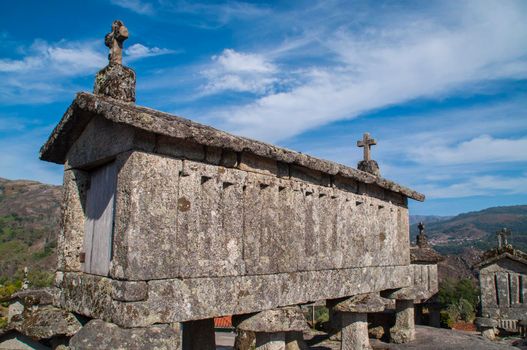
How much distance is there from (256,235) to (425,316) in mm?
9244

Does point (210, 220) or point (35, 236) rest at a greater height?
point (210, 220)

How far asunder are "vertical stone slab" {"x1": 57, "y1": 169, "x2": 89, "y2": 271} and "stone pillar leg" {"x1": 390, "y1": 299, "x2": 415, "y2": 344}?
6.50m

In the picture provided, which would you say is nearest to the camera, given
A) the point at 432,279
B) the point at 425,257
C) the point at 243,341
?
the point at 243,341

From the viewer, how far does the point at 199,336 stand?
7.26m

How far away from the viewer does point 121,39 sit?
5238 millimetres

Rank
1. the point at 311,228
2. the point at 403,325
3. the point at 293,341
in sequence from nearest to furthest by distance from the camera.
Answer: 1. the point at 311,228
2. the point at 293,341
3. the point at 403,325

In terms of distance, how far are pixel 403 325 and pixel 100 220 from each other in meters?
6.90

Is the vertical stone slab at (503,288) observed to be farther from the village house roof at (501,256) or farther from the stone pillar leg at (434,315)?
the stone pillar leg at (434,315)

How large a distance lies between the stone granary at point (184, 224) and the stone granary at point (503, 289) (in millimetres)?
6776

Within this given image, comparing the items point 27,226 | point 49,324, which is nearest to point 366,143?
point 49,324

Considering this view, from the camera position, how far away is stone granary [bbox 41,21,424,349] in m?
4.08

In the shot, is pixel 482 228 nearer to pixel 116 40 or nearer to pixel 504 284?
pixel 504 284

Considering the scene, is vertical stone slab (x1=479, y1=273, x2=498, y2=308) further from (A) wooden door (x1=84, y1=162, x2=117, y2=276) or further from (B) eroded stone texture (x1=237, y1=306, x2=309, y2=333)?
(A) wooden door (x1=84, y1=162, x2=117, y2=276)

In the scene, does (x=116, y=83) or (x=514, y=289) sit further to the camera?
(x=514, y=289)
